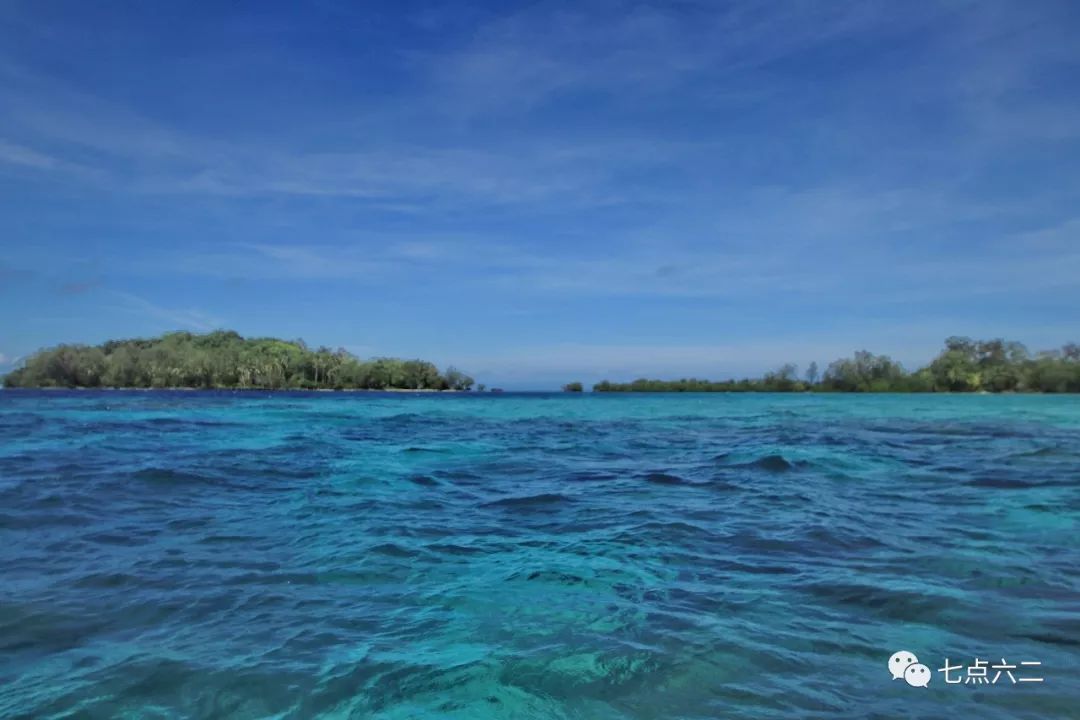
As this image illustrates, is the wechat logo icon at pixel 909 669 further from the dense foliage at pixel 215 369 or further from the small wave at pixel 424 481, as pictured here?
the dense foliage at pixel 215 369

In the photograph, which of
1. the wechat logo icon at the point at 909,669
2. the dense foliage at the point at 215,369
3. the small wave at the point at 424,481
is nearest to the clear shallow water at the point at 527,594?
the wechat logo icon at the point at 909,669

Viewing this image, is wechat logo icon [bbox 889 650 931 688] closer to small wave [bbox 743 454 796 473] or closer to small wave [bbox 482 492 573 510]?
small wave [bbox 482 492 573 510]

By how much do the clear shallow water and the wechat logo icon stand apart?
0.09 meters

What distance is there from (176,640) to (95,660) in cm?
55

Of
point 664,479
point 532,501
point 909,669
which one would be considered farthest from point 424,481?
point 909,669

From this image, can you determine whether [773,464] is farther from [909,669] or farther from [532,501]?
[909,669]

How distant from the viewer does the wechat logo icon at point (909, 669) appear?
4.70 meters

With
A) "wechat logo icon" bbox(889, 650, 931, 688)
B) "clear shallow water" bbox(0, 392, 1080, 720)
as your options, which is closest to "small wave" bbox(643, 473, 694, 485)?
"clear shallow water" bbox(0, 392, 1080, 720)

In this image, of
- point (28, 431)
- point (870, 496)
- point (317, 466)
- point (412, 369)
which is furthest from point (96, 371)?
point (870, 496)

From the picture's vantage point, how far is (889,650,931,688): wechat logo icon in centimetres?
470

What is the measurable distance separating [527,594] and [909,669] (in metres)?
3.33

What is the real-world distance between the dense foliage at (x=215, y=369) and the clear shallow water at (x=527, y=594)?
167 meters

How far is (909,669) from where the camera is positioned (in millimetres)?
4887

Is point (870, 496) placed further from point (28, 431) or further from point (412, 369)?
point (412, 369)
